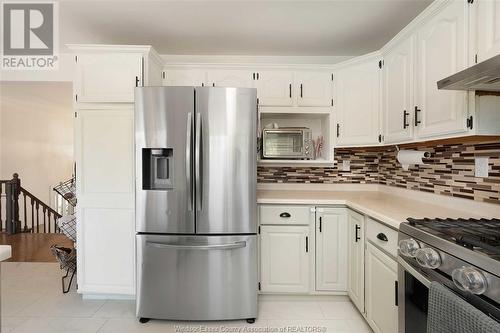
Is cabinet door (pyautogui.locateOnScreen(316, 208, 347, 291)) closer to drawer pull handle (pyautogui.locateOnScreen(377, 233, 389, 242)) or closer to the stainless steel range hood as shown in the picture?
drawer pull handle (pyautogui.locateOnScreen(377, 233, 389, 242))

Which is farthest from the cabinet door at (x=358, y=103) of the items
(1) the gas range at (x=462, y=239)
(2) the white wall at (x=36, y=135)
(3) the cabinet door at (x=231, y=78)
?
(2) the white wall at (x=36, y=135)

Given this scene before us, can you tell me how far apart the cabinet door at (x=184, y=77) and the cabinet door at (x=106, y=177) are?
1.97ft

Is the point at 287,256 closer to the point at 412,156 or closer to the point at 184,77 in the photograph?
the point at 412,156

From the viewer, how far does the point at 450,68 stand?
1.54 meters

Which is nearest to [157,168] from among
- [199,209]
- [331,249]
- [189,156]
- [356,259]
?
[189,156]

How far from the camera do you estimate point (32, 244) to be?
3.96m

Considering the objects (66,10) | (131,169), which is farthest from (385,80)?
(66,10)

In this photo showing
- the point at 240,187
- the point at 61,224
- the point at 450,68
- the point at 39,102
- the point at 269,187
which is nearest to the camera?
the point at 450,68

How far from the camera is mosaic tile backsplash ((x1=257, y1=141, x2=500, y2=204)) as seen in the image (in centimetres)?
168

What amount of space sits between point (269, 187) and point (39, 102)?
5.41 meters

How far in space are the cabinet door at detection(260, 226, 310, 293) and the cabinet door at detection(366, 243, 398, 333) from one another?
1.87 ft

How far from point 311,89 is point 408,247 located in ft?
6.03

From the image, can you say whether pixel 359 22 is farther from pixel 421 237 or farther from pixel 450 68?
pixel 421 237

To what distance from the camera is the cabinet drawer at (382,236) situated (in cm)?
157
